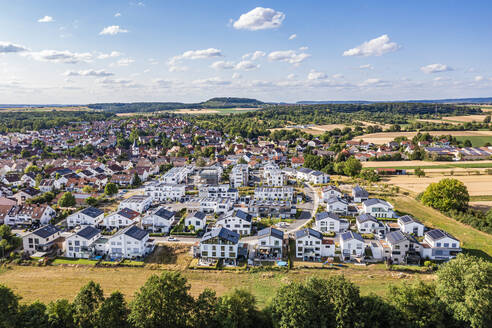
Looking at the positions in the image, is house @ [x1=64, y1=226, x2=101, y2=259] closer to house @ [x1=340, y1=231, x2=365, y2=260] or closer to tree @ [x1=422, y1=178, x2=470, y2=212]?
house @ [x1=340, y1=231, x2=365, y2=260]

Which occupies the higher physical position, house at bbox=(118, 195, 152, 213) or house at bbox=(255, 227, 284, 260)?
house at bbox=(118, 195, 152, 213)

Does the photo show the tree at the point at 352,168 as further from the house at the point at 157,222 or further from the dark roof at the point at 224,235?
the house at the point at 157,222

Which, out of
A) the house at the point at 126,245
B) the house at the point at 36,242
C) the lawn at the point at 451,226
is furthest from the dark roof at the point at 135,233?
the lawn at the point at 451,226

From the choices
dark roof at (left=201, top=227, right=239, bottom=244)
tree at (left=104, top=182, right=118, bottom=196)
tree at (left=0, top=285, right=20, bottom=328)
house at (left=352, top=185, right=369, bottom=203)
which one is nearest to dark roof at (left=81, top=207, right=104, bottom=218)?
tree at (left=104, top=182, right=118, bottom=196)

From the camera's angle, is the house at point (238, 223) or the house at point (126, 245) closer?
the house at point (126, 245)

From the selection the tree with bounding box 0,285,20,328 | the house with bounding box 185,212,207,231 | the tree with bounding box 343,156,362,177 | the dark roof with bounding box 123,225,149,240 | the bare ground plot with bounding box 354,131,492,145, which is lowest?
the house with bounding box 185,212,207,231

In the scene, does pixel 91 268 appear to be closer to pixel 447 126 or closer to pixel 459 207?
pixel 459 207

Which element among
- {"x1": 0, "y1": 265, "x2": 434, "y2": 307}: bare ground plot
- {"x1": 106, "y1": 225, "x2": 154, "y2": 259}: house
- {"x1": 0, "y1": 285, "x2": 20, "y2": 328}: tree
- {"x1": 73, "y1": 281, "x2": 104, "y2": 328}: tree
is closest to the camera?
{"x1": 0, "y1": 285, "x2": 20, "y2": 328}: tree
